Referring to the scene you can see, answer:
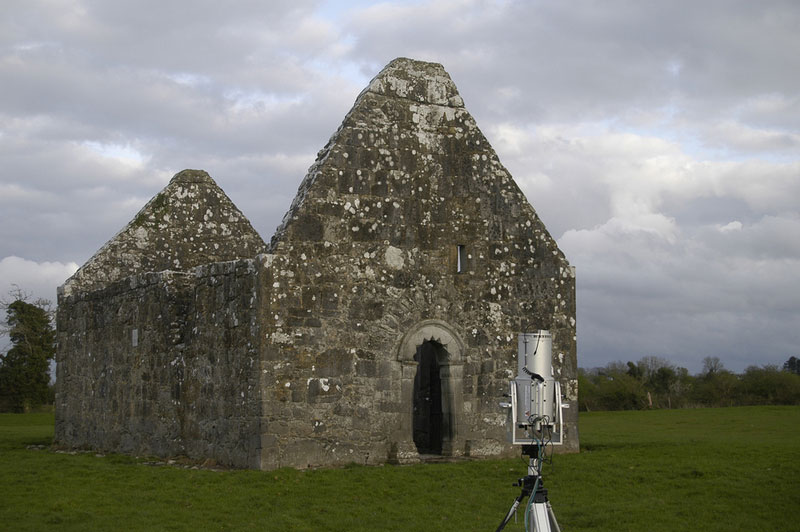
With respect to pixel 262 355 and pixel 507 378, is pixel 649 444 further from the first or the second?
pixel 262 355

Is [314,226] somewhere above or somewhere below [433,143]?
below

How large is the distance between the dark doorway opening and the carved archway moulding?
3.35 meters

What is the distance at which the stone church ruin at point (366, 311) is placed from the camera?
15.7 metres

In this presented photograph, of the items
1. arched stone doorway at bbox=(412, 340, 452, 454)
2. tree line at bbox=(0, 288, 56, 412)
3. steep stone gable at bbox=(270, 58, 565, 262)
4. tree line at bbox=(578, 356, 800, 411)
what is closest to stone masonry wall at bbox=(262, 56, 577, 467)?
steep stone gable at bbox=(270, 58, 565, 262)

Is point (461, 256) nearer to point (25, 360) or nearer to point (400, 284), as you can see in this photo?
point (400, 284)

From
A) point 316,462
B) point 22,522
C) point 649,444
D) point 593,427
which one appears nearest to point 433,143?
point 316,462

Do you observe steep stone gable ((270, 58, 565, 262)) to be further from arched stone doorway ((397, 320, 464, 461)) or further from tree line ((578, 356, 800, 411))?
tree line ((578, 356, 800, 411))

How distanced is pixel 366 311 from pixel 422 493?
4054 mm

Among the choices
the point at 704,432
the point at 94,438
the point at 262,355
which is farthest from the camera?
the point at 704,432

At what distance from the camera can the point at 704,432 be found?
2291cm

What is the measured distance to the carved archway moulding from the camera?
1666 cm

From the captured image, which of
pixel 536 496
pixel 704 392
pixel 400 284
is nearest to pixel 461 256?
Answer: pixel 400 284

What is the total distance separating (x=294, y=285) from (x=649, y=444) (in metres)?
7.88

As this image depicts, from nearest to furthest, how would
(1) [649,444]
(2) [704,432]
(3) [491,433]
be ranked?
1. (3) [491,433]
2. (1) [649,444]
3. (2) [704,432]
